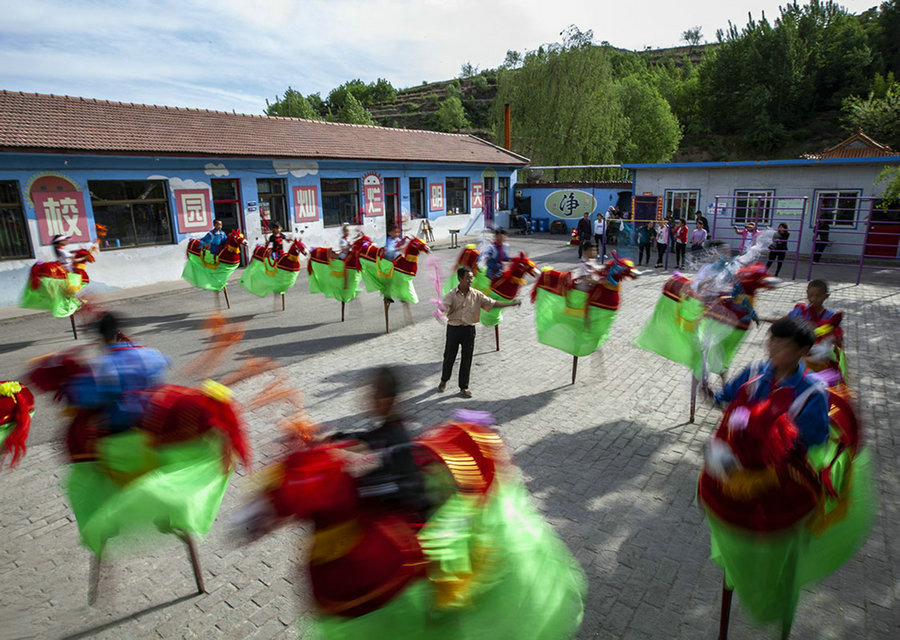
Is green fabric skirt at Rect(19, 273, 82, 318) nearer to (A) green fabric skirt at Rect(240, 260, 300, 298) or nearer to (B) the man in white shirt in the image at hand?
(A) green fabric skirt at Rect(240, 260, 300, 298)

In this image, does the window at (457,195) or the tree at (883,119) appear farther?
the tree at (883,119)

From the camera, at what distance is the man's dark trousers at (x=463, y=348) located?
6285 mm

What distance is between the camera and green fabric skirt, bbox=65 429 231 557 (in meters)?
2.65

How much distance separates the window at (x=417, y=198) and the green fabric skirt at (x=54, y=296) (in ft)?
45.6

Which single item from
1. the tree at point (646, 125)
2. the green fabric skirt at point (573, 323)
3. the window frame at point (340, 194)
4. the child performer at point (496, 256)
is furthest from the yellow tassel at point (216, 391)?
the tree at point (646, 125)

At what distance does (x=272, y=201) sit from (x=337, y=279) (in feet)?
26.9

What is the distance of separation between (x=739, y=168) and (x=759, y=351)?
40.2ft

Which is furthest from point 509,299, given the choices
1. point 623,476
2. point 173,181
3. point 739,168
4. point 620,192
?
point 620,192

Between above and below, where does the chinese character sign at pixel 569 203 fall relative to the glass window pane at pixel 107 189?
below

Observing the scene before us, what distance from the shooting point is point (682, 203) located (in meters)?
19.1

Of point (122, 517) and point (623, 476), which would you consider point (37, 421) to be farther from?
point (623, 476)

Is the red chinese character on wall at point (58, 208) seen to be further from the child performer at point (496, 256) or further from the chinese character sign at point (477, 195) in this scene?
the chinese character sign at point (477, 195)

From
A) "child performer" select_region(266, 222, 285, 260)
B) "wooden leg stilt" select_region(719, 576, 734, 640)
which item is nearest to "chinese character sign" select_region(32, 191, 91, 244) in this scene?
"child performer" select_region(266, 222, 285, 260)

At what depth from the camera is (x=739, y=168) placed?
1764 centimetres
